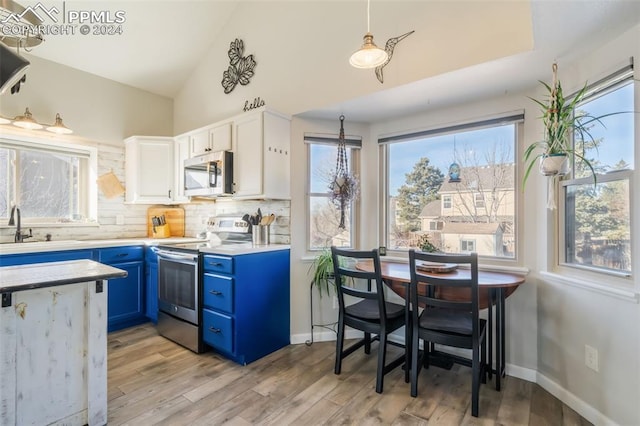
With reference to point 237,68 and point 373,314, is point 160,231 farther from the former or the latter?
point 373,314

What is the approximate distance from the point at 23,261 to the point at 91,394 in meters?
1.71

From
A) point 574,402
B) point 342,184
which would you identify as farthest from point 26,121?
point 574,402

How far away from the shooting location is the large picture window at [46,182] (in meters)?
3.11

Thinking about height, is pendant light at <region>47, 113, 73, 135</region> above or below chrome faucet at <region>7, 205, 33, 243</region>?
above

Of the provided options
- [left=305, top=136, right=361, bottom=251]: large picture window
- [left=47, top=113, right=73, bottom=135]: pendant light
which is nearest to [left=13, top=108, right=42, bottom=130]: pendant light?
[left=47, top=113, right=73, bottom=135]: pendant light

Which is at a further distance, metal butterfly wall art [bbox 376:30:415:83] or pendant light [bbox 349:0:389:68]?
metal butterfly wall art [bbox 376:30:415:83]

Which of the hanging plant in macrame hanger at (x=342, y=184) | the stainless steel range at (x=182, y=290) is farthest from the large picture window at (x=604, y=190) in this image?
the stainless steel range at (x=182, y=290)

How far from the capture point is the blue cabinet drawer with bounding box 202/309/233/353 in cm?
251

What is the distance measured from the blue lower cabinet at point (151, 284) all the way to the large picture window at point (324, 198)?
1.73 meters

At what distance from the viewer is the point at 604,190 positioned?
1901 mm

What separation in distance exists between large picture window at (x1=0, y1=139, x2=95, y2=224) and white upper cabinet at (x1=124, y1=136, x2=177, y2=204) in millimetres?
414

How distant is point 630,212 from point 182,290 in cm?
330

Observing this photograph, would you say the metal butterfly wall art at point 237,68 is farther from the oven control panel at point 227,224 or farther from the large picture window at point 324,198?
the oven control panel at point 227,224

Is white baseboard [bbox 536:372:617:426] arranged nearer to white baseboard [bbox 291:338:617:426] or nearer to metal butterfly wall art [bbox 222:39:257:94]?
white baseboard [bbox 291:338:617:426]
